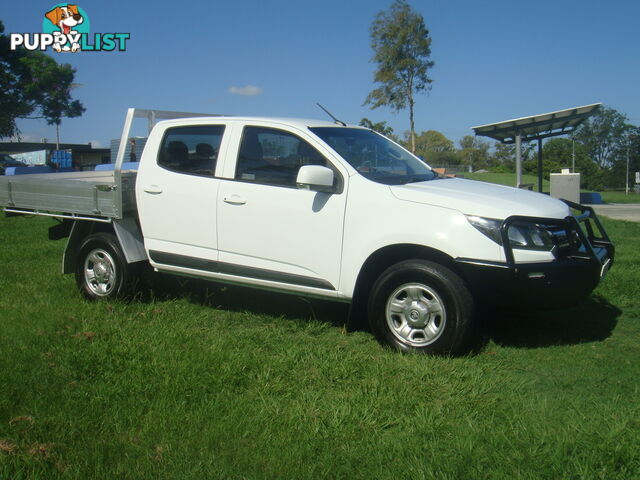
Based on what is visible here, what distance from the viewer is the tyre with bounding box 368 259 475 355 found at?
464 cm

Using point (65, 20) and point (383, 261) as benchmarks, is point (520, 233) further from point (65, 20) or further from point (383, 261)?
→ point (65, 20)

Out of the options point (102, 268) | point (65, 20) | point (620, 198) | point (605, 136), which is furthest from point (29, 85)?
point (605, 136)

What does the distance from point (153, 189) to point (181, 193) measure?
14.3 inches

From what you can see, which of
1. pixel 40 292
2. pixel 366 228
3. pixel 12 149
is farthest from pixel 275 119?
pixel 12 149

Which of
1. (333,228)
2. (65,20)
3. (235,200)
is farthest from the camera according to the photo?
(65,20)

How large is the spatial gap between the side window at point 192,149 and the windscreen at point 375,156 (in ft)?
3.31

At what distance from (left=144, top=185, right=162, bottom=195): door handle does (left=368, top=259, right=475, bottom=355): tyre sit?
2.36 metres

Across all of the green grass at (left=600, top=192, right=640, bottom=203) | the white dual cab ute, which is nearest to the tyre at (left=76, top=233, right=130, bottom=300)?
the white dual cab ute

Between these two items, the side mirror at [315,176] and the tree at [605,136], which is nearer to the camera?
the side mirror at [315,176]

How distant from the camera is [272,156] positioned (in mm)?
5582

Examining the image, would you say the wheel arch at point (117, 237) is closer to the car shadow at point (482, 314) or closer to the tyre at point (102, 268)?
the tyre at point (102, 268)

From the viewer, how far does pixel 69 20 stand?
97.2 ft

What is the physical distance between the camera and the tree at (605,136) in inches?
4176

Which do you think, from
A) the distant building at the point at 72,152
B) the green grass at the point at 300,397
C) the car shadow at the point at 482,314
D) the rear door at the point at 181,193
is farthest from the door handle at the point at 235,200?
the distant building at the point at 72,152
